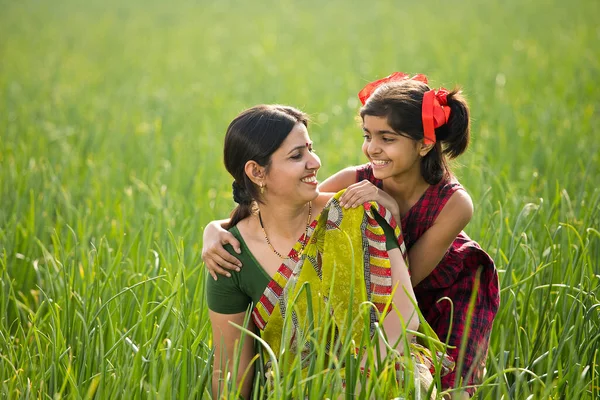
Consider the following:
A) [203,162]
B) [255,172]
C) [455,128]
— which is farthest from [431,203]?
[203,162]

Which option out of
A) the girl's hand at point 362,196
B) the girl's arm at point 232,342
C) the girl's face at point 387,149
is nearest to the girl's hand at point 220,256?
the girl's arm at point 232,342

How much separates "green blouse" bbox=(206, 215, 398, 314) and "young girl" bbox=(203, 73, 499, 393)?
31 mm

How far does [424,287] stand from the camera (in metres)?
2.38

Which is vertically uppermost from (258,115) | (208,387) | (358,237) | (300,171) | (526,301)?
(258,115)

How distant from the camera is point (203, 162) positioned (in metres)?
5.00

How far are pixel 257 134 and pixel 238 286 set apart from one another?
429 mm

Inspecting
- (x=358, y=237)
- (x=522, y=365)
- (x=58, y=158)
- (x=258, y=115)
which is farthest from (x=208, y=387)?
(x=58, y=158)

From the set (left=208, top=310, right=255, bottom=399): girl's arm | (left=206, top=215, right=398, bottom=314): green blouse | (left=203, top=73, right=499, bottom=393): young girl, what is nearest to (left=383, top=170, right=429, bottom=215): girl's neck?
(left=203, top=73, right=499, bottom=393): young girl

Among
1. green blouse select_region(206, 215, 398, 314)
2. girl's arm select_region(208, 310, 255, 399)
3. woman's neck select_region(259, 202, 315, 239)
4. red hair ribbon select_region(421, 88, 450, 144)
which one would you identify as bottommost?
girl's arm select_region(208, 310, 255, 399)

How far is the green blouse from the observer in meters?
2.25

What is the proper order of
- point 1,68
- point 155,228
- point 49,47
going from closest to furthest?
point 155,228
point 1,68
point 49,47

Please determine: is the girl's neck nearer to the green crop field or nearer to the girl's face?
the girl's face

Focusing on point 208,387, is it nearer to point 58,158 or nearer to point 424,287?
point 424,287

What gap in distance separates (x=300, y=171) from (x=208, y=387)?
0.63m
